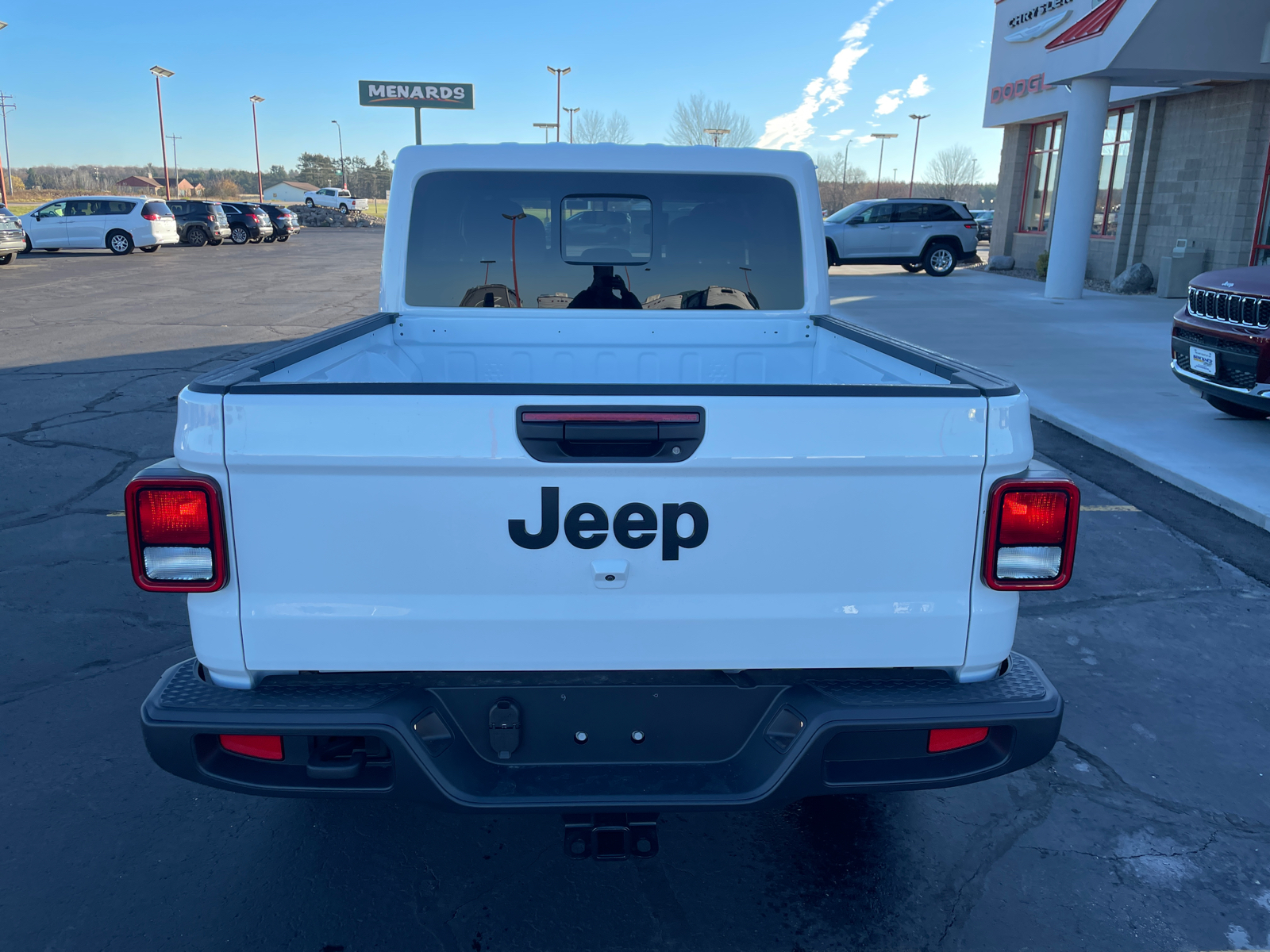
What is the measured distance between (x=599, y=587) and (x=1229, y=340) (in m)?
7.33

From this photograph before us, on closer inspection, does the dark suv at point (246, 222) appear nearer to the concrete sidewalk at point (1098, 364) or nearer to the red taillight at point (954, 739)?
the concrete sidewalk at point (1098, 364)

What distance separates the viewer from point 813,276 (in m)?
3.80

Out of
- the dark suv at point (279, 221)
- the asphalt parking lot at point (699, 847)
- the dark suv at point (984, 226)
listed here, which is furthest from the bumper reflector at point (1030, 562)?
the dark suv at point (984, 226)

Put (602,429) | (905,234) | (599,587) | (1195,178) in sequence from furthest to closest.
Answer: (905,234)
(1195,178)
(599,587)
(602,429)

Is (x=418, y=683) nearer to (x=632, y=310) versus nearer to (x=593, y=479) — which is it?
(x=593, y=479)

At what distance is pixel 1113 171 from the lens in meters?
22.2

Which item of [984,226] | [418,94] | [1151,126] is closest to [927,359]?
[1151,126]

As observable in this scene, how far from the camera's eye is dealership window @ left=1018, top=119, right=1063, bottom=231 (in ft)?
80.2

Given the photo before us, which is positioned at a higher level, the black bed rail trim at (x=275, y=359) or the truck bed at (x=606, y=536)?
the black bed rail trim at (x=275, y=359)

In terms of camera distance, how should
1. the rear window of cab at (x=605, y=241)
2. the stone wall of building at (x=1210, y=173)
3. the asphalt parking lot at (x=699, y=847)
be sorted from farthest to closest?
the stone wall of building at (x=1210, y=173)
the rear window of cab at (x=605, y=241)
the asphalt parking lot at (x=699, y=847)

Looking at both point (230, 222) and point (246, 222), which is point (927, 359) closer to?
point (246, 222)

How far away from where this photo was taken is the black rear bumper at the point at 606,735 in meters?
2.16

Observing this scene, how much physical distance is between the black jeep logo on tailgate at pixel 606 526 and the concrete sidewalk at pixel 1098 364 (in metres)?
5.28

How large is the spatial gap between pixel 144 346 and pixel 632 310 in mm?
10914
